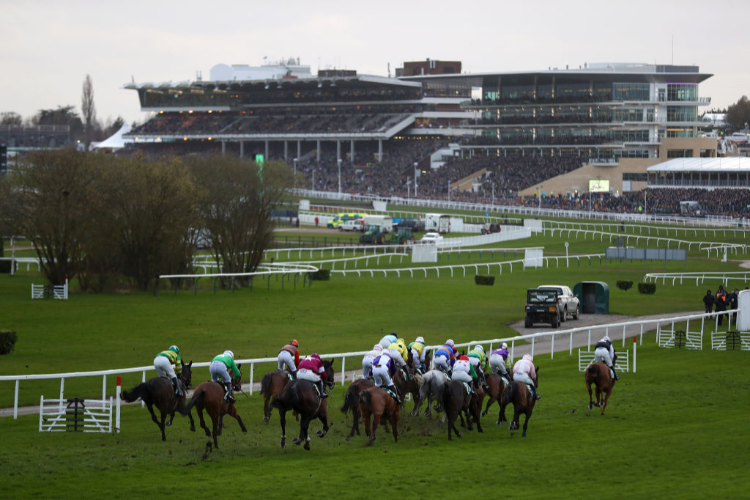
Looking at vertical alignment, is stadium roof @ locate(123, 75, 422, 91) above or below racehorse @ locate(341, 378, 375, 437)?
above

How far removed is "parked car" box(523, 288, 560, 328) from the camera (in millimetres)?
32438

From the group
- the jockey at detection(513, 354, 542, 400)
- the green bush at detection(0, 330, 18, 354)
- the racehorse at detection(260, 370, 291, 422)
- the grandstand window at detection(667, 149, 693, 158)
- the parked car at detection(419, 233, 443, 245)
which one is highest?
the grandstand window at detection(667, 149, 693, 158)

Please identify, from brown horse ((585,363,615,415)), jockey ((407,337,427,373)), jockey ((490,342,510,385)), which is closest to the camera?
jockey ((490,342,510,385))

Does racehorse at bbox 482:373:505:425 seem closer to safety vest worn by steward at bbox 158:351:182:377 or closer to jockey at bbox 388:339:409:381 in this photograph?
jockey at bbox 388:339:409:381

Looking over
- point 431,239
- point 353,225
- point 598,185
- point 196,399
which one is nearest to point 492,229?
point 353,225

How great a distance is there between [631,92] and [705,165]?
1816 cm

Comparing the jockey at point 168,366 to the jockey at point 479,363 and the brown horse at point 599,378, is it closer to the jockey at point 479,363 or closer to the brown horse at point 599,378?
the jockey at point 479,363

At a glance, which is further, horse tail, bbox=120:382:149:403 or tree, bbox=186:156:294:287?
tree, bbox=186:156:294:287

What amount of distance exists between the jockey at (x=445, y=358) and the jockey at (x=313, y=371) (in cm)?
209

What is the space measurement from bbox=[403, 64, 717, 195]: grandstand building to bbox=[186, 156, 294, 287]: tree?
61.1m

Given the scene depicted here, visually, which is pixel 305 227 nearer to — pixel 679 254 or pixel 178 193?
pixel 679 254

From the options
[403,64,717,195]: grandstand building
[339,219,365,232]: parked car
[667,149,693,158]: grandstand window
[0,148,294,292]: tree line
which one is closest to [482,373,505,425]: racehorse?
[0,148,294,292]: tree line

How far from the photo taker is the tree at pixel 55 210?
39750 mm

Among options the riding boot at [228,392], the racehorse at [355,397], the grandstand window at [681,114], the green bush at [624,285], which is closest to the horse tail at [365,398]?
the racehorse at [355,397]
